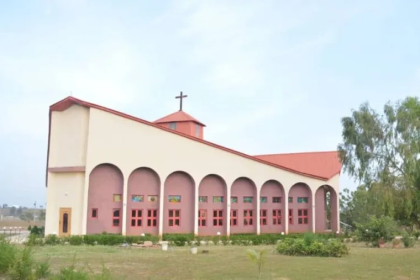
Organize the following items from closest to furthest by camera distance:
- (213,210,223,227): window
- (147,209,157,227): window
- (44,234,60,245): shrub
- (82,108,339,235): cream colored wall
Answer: (44,234,60,245): shrub, (82,108,339,235): cream colored wall, (147,209,157,227): window, (213,210,223,227): window

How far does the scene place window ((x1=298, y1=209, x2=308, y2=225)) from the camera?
3644cm

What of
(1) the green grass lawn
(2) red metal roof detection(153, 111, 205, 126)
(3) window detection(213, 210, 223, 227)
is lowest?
(1) the green grass lawn

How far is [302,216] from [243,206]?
542 cm

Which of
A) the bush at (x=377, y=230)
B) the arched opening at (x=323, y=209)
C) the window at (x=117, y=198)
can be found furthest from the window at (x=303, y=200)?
the window at (x=117, y=198)

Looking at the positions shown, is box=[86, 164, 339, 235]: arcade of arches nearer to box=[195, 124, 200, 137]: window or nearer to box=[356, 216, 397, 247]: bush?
box=[195, 124, 200, 137]: window

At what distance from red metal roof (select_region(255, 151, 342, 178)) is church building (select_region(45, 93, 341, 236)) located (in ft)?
4.63

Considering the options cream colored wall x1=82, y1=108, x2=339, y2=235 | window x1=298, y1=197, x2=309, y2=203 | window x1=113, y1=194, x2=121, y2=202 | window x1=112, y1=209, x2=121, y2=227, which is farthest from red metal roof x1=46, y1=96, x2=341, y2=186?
window x1=112, y1=209, x2=121, y2=227

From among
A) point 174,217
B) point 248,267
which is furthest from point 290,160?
point 248,267

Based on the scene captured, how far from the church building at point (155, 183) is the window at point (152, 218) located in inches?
2.7

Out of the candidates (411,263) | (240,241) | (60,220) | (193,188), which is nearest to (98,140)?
(60,220)

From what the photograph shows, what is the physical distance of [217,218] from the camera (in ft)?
110

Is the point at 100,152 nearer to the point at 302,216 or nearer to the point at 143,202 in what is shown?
the point at 143,202

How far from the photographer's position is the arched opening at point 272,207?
35.1 meters

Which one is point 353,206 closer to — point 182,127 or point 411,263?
point 182,127
